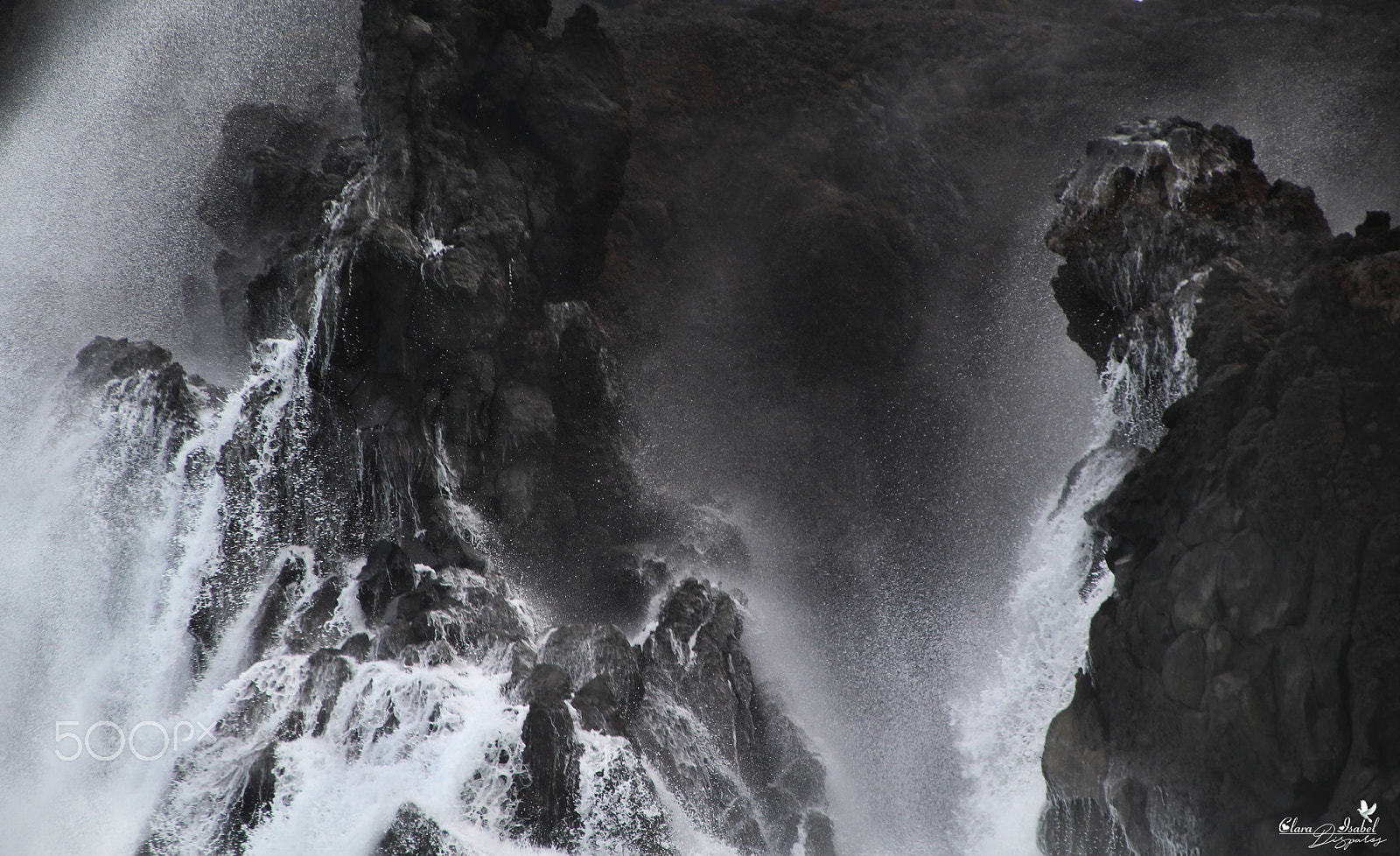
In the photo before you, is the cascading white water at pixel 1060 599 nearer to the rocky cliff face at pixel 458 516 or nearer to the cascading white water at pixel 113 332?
the rocky cliff face at pixel 458 516

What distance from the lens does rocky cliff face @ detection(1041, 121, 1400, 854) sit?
10352mm

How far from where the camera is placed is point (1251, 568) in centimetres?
1117

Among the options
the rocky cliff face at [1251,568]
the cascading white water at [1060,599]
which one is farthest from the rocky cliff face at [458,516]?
the rocky cliff face at [1251,568]

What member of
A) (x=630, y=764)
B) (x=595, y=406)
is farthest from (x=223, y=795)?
(x=595, y=406)

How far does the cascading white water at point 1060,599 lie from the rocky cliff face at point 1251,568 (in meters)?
0.14

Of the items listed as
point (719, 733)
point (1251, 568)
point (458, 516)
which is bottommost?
point (719, 733)

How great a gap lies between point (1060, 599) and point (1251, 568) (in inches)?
203

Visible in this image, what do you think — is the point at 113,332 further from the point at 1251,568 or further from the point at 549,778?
the point at 1251,568

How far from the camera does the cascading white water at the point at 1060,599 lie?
15.0m

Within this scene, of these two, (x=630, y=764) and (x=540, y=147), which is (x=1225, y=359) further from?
(x=540, y=147)

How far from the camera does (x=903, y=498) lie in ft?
76.6

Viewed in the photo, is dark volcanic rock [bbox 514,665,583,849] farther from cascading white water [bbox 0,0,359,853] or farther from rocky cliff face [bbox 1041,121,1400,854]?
rocky cliff face [bbox 1041,121,1400,854]

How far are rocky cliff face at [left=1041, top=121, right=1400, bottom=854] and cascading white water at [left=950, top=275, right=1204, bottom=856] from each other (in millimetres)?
141
